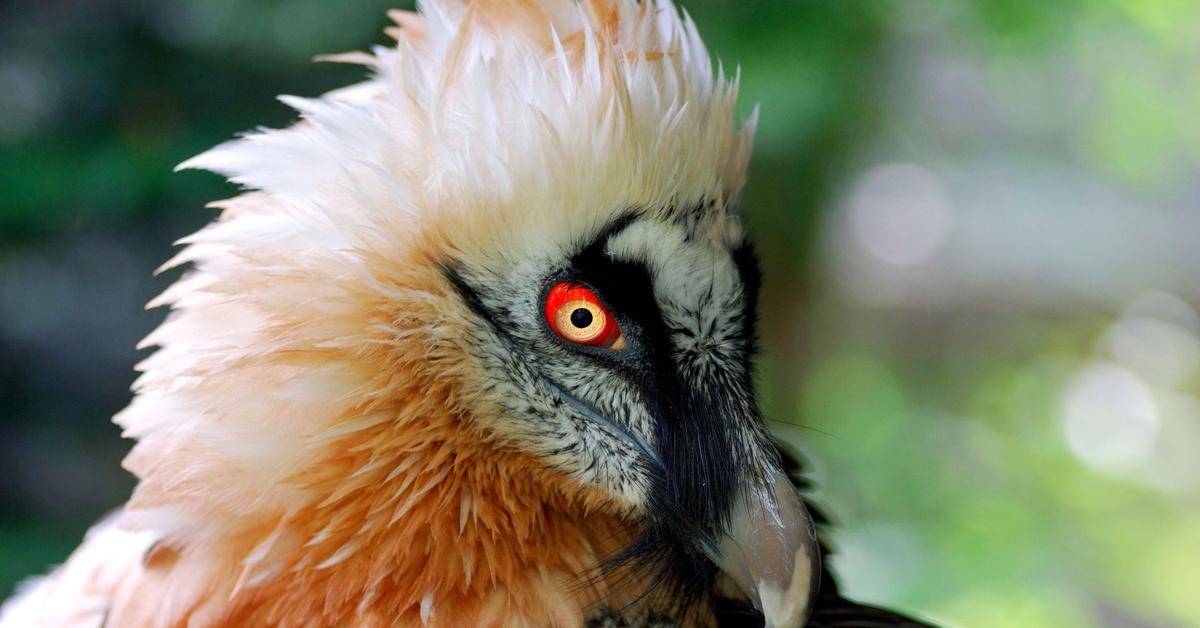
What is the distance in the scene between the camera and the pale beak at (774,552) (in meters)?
0.81

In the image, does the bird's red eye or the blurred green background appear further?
the blurred green background

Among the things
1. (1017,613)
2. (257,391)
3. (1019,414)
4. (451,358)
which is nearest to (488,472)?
(451,358)

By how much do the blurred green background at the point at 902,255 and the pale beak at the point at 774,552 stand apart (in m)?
0.61

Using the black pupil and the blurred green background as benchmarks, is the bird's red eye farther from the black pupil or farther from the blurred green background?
the blurred green background

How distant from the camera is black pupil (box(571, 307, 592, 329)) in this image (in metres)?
0.85

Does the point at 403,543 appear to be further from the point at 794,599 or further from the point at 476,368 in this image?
the point at 794,599

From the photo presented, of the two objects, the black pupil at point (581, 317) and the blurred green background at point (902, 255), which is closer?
the black pupil at point (581, 317)

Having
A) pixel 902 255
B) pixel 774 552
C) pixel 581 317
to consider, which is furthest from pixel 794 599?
pixel 902 255

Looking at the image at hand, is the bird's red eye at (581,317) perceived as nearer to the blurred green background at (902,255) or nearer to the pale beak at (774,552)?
the pale beak at (774,552)

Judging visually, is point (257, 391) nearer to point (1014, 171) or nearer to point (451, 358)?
point (451, 358)

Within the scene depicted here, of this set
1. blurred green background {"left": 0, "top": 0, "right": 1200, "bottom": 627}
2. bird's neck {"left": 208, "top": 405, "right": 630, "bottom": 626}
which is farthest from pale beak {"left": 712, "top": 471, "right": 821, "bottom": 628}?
blurred green background {"left": 0, "top": 0, "right": 1200, "bottom": 627}

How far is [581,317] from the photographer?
847 millimetres

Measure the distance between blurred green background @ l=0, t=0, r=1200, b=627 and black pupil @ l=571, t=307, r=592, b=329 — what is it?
2.14ft

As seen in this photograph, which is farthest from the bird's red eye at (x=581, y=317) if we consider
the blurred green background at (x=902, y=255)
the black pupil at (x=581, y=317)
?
the blurred green background at (x=902, y=255)
